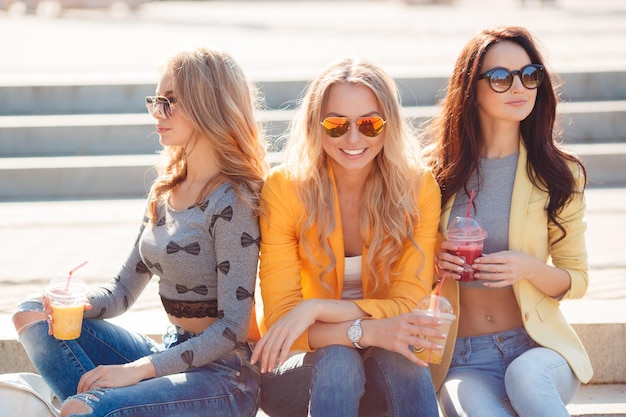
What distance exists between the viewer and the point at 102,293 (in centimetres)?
337

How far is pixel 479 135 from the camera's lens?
3502 mm

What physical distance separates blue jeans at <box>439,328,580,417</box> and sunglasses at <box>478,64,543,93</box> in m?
0.90

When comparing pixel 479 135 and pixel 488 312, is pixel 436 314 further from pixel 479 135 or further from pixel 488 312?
pixel 479 135

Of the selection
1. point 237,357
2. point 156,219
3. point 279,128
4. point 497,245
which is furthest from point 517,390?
point 279,128

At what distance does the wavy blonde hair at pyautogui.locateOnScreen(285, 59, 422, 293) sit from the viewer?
323 centimetres

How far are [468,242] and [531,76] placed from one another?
0.68 meters

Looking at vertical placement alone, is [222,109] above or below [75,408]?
above

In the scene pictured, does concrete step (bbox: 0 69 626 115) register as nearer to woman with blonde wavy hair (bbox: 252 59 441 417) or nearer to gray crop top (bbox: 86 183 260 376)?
woman with blonde wavy hair (bbox: 252 59 441 417)

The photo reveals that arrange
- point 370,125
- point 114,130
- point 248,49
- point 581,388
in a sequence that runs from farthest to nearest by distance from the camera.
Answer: point 248,49 < point 114,130 < point 581,388 < point 370,125

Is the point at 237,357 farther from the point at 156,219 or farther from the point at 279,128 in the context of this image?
the point at 279,128

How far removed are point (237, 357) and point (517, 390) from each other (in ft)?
3.19

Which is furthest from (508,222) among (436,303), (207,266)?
(207,266)

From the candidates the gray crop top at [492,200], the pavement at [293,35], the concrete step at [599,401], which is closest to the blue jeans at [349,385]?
the gray crop top at [492,200]

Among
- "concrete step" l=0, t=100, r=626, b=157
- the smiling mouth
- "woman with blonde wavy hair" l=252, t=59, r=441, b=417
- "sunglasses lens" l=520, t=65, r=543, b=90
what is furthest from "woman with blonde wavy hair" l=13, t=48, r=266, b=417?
"concrete step" l=0, t=100, r=626, b=157
